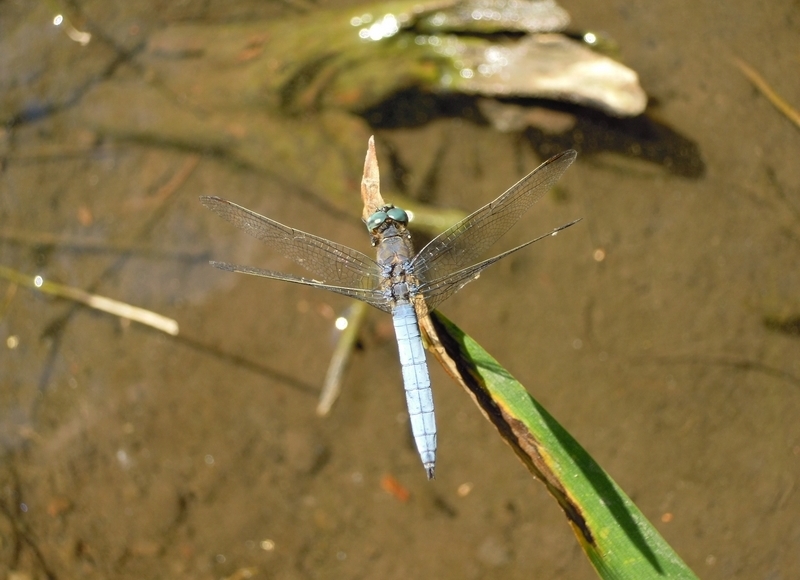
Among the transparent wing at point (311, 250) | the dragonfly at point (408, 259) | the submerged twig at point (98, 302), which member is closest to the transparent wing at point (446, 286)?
the dragonfly at point (408, 259)

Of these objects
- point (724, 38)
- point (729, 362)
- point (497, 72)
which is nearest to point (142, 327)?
point (497, 72)

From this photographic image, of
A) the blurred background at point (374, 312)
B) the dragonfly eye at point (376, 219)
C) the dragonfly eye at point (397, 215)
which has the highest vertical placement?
the dragonfly eye at point (376, 219)

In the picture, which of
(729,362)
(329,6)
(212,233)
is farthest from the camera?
(329,6)

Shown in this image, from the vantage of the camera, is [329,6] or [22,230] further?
[329,6]

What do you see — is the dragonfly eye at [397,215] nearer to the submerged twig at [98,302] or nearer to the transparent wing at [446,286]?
the transparent wing at [446,286]

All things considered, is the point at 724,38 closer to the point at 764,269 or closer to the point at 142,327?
the point at 764,269

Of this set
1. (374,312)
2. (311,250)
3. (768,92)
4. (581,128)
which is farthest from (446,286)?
(768,92)

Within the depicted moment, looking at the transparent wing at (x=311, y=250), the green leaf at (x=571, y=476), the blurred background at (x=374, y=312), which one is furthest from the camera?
the blurred background at (x=374, y=312)

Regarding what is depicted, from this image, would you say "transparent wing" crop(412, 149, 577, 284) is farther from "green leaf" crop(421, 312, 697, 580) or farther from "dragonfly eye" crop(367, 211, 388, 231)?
"green leaf" crop(421, 312, 697, 580)
